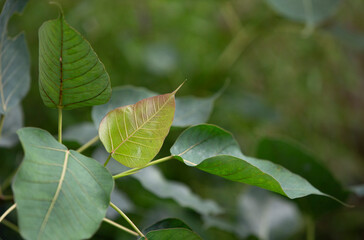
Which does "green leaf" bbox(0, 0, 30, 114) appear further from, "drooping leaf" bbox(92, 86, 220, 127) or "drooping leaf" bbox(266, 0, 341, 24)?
"drooping leaf" bbox(266, 0, 341, 24)

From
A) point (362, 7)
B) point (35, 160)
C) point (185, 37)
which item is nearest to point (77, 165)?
point (35, 160)

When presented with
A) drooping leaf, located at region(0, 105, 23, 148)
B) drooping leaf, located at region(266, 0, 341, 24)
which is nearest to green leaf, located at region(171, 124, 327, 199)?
Result: drooping leaf, located at region(0, 105, 23, 148)

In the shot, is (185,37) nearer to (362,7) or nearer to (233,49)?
(233,49)

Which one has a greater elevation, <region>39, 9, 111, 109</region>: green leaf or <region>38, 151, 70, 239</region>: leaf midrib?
<region>39, 9, 111, 109</region>: green leaf

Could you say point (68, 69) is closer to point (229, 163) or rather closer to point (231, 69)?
point (229, 163)

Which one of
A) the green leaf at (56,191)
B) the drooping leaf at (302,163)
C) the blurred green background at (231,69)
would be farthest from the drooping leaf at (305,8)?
the green leaf at (56,191)

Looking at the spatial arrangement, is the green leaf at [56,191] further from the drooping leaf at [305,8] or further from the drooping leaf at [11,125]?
the drooping leaf at [305,8]
